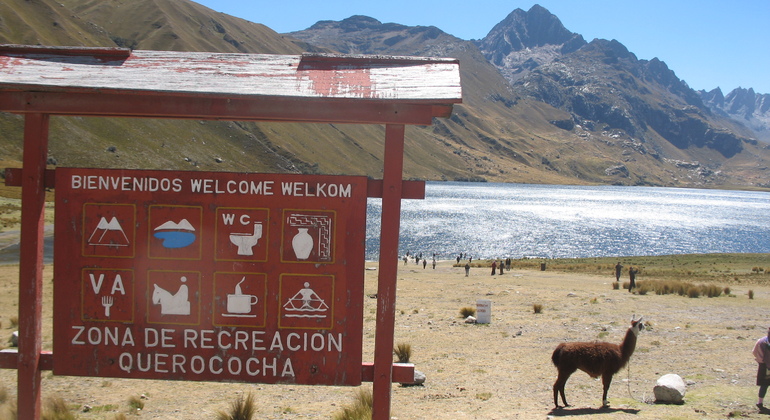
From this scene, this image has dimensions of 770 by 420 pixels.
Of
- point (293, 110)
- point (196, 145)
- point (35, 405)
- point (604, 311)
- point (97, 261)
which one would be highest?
point (196, 145)

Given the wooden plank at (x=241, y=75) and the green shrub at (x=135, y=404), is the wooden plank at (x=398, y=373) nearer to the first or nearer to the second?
the wooden plank at (x=241, y=75)

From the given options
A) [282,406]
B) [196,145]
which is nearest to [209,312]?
[282,406]

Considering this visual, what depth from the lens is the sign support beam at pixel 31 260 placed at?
213 inches

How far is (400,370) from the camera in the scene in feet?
18.1

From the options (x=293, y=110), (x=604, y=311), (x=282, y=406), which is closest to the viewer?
(x=293, y=110)

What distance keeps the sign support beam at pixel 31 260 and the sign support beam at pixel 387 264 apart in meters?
3.12

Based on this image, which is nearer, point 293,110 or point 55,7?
point 293,110

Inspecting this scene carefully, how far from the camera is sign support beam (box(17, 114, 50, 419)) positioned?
5.42 meters

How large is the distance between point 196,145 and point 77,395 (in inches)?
5854

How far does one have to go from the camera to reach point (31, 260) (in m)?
5.45

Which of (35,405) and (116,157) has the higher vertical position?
(116,157)

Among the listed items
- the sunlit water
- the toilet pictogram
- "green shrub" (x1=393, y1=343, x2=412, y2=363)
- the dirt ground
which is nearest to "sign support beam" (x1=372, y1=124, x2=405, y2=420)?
the toilet pictogram

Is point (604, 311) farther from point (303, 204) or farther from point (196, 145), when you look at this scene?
point (196, 145)

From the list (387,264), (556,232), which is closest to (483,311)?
(387,264)
